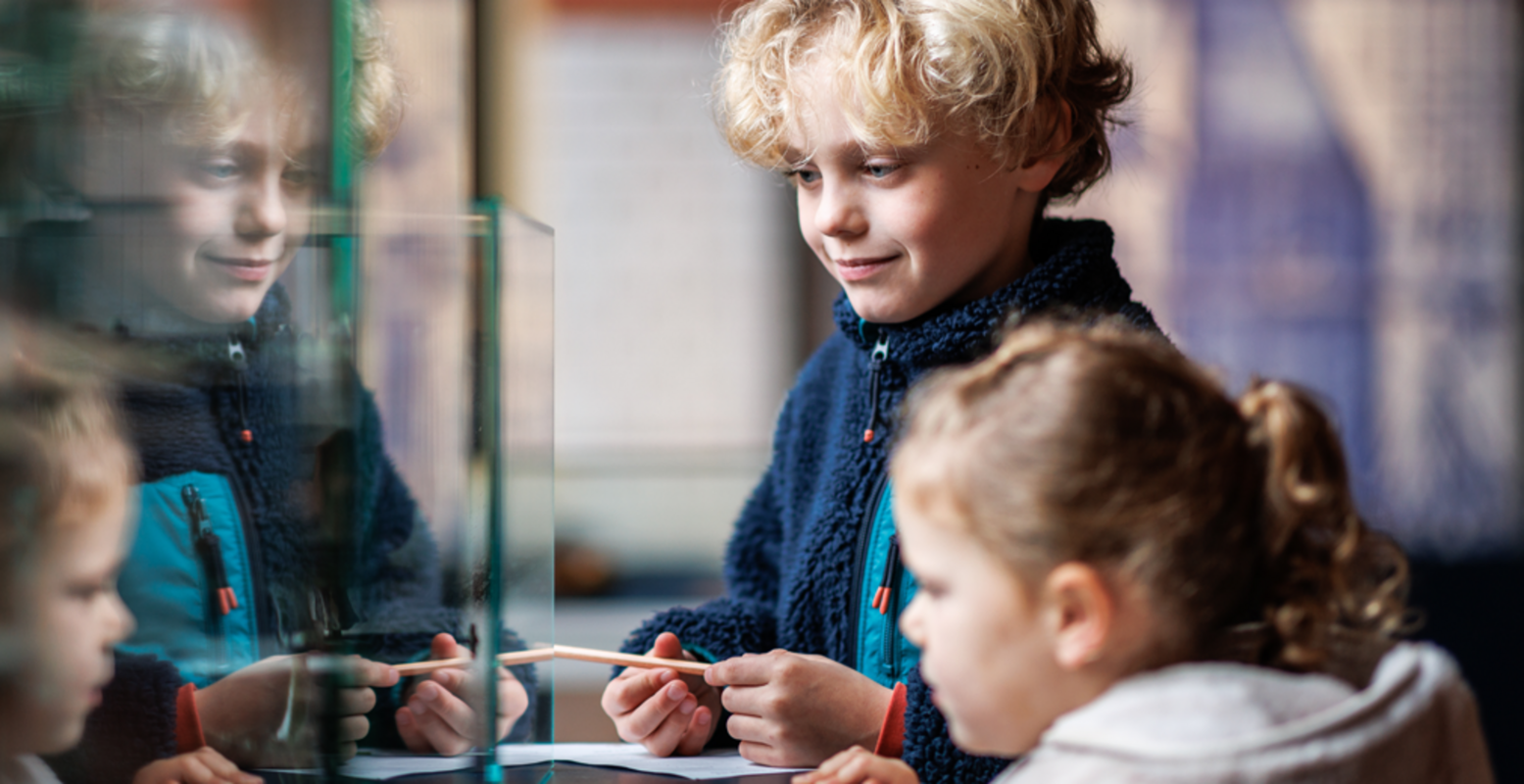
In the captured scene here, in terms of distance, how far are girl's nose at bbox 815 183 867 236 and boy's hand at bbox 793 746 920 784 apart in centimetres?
31

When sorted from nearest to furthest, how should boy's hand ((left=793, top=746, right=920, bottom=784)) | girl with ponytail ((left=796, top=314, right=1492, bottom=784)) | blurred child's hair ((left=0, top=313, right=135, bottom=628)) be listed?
1. blurred child's hair ((left=0, top=313, right=135, bottom=628))
2. girl with ponytail ((left=796, top=314, right=1492, bottom=784))
3. boy's hand ((left=793, top=746, right=920, bottom=784))

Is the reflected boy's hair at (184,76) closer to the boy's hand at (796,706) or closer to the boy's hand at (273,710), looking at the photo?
the boy's hand at (273,710)

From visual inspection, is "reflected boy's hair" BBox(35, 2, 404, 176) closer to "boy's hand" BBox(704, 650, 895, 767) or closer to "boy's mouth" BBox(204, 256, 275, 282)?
"boy's mouth" BBox(204, 256, 275, 282)

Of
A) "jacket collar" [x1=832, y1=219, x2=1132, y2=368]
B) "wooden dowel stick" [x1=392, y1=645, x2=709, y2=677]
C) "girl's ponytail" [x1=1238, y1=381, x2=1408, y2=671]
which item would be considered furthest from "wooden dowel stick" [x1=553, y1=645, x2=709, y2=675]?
"girl's ponytail" [x1=1238, y1=381, x2=1408, y2=671]

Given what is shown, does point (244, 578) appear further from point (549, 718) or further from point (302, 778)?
point (549, 718)

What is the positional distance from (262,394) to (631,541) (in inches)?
96.3

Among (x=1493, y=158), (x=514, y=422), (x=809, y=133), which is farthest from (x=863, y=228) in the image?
(x=1493, y=158)

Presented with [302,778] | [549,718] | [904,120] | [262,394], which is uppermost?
[904,120]

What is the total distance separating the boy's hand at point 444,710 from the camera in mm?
537

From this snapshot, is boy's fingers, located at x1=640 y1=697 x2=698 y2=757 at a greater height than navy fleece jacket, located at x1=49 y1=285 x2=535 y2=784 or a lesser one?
lesser

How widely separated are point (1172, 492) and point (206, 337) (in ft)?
1.20

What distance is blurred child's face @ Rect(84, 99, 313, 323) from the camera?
40cm

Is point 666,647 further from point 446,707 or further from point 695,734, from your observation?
point 446,707

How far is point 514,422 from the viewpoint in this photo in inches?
25.7
